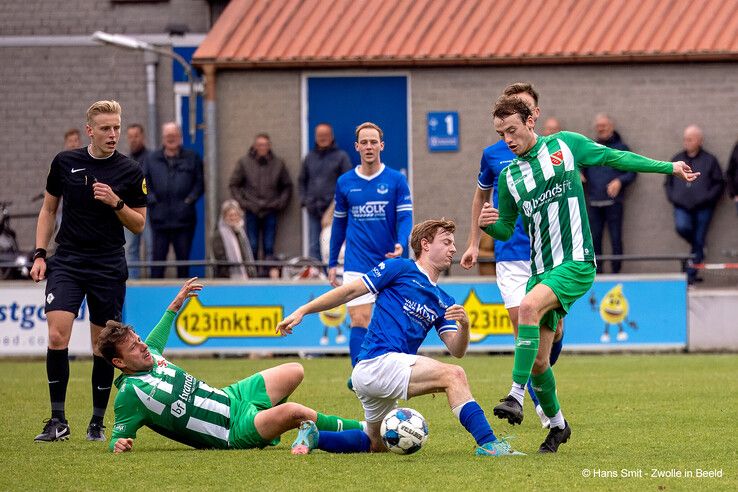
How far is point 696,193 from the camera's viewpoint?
18.9 m

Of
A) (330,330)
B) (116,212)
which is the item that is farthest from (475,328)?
(116,212)

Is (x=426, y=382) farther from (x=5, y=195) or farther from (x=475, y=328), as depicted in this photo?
(x=5, y=195)

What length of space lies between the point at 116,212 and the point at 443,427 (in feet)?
8.62

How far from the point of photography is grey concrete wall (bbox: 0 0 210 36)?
22.9 m

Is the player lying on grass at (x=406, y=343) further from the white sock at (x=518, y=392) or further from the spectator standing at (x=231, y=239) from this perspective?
the spectator standing at (x=231, y=239)

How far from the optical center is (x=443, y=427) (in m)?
9.75

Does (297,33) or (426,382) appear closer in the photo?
(426,382)

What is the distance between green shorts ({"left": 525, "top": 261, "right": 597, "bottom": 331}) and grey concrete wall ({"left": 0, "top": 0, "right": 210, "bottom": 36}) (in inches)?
615

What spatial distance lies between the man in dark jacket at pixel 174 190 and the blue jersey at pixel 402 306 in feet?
34.9

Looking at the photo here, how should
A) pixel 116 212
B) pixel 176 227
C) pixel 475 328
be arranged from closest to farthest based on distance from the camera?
pixel 116 212 < pixel 475 328 < pixel 176 227

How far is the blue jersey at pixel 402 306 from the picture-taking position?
26.7 ft

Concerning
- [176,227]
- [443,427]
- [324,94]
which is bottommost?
[443,427]

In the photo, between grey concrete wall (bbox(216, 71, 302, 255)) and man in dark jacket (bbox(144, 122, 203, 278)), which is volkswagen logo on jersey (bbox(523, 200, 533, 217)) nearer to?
man in dark jacket (bbox(144, 122, 203, 278))

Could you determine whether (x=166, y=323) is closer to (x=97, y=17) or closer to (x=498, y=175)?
(x=498, y=175)
